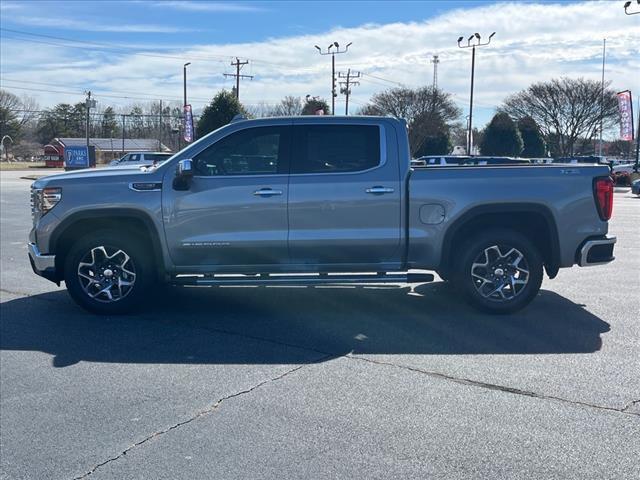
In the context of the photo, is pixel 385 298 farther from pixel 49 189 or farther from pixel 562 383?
pixel 49 189

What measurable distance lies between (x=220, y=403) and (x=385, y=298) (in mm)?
3649

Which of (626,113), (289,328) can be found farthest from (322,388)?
(626,113)

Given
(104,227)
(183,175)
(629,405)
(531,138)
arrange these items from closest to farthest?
(629,405)
(183,175)
(104,227)
(531,138)

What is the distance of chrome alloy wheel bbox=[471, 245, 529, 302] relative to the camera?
7.30 m

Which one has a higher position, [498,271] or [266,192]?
[266,192]

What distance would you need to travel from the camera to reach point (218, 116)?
34.1m

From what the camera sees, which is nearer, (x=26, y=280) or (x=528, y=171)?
(x=528, y=171)

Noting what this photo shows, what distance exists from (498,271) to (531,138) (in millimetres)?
42877

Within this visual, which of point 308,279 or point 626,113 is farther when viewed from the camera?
point 626,113

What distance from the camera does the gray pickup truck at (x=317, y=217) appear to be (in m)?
7.22

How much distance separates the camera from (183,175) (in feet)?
23.5

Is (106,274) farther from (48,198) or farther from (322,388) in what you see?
(322,388)

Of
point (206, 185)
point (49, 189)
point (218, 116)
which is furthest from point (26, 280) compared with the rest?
point (218, 116)

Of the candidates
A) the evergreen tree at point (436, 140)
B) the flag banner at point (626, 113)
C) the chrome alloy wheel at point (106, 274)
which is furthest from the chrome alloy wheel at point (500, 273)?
the evergreen tree at point (436, 140)
